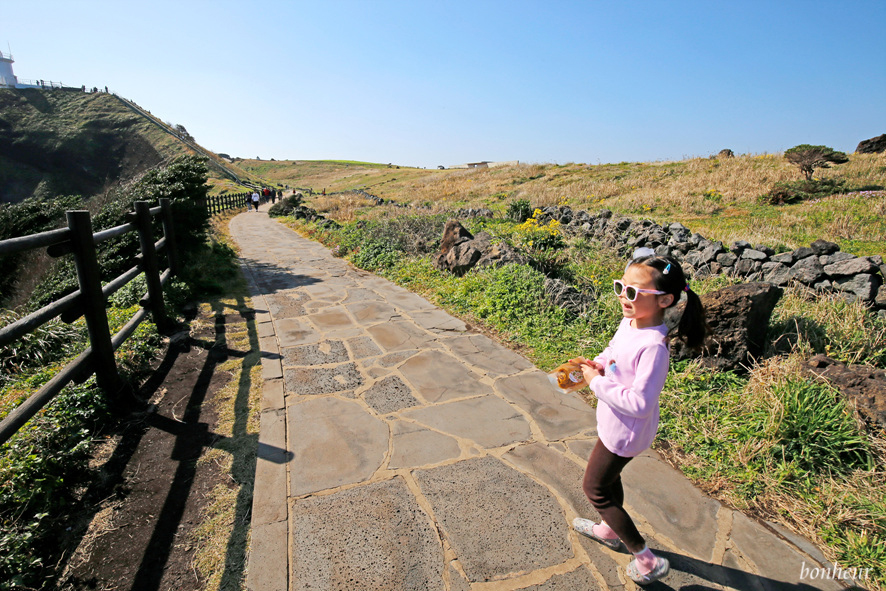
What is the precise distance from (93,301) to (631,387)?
383 cm

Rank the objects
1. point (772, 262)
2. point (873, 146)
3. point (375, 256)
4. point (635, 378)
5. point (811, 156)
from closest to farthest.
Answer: point (635, 378)
point (772, 262)
point (375, 256)
point (811, 156)
point (873, 146)

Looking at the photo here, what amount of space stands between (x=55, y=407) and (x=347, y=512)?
2314mm

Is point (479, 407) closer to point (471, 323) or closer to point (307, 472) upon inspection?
point (307, 472)

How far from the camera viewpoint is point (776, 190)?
1305 cm

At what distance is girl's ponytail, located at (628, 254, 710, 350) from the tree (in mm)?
17501

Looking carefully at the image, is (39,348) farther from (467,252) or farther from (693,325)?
(693,325)

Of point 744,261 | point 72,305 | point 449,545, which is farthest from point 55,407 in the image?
point 744,261

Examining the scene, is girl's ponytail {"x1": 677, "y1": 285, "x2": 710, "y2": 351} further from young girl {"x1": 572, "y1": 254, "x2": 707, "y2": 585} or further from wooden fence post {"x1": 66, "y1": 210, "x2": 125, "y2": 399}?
wooden fence post {"x1": 66, "y1": 210, "x2": 125, "y2": 399}

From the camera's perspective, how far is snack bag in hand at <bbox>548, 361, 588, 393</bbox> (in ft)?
6.94

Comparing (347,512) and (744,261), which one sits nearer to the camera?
(347,512)

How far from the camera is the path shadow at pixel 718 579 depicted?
6.75 feet

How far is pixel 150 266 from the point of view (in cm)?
514

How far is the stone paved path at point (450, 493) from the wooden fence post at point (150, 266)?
1.70m

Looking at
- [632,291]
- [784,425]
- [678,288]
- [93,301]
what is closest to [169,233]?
[93,301]
